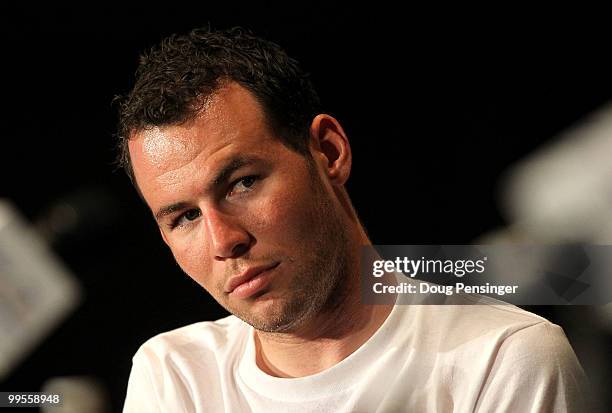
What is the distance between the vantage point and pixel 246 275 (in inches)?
53.5

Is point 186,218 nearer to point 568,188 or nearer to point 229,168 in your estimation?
point 229,168

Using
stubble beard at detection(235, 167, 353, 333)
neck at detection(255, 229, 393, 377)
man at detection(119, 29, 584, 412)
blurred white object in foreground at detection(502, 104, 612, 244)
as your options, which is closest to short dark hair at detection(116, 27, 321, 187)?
man at detection(119, 29, 584, 412)

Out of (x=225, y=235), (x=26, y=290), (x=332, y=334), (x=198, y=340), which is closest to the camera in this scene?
(x=225, y=235)

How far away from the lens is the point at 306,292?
1404mm

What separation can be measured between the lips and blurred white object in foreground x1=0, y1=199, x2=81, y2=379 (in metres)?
0.45

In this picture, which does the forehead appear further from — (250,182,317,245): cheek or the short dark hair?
(250,182,317,245): cheek

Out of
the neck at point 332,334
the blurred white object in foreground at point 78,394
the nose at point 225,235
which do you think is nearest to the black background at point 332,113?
the blurred white object in foreground at point 78,394

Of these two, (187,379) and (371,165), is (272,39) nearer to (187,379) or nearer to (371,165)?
(371,165)

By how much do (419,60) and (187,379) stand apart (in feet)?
2.33

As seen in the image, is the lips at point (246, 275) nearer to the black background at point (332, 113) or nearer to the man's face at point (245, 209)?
the man's face at point (245, 209)

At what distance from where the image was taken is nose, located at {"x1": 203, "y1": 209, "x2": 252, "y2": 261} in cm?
134

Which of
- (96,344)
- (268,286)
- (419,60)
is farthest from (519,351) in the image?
(96,344)

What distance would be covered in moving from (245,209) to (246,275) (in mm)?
108

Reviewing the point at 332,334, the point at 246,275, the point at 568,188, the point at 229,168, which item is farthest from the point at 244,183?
the point at 568,188
